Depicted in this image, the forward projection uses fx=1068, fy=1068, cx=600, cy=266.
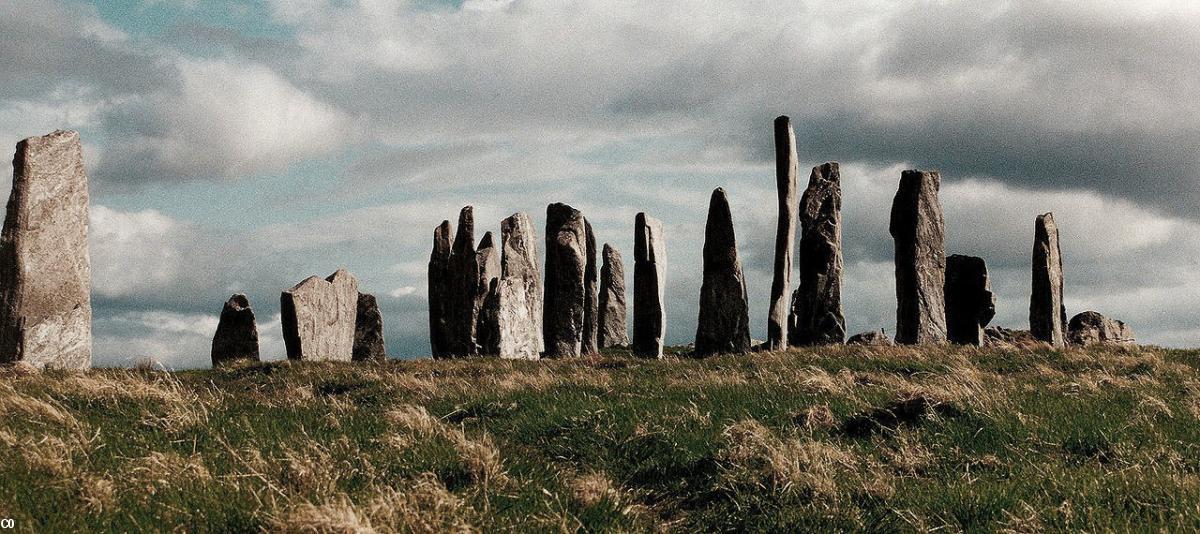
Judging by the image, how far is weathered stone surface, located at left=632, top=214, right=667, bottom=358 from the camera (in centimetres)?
2380

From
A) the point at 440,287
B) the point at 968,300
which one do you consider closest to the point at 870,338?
the point at 968,300

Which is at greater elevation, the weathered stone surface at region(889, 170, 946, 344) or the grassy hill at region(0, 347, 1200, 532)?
the weathered stone surface at region(889, 170, 946, 344)

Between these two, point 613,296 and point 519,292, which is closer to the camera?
point 519,292

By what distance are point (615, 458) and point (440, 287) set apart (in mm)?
22146

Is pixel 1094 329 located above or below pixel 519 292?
below

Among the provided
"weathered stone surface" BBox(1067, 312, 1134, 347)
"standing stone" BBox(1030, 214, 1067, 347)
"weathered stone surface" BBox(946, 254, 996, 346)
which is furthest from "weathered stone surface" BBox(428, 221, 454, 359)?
"weathered stone surface" BBox(1067, 312, 1134, 347)

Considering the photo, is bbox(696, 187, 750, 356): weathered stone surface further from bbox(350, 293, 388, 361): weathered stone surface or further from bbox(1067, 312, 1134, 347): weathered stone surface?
bbox(1067, 312, 1134, 347): weathered stone surface

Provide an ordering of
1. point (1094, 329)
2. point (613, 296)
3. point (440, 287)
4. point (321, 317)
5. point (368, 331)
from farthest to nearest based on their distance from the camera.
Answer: point (613, 296)
point (1094, 329)
point (440, 287)
point (368, 331)
point (321, 317)

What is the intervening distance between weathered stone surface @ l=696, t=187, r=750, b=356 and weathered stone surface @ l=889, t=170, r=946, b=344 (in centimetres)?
446

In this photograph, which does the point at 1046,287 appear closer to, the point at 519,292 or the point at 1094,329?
the point at 1094,329

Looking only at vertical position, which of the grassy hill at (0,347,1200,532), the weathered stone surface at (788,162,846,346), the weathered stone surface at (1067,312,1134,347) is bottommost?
the grassy hill at (0,347,1200,532)

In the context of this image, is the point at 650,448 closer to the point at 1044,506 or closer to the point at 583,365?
the point at 1044,506

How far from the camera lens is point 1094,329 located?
3194cm

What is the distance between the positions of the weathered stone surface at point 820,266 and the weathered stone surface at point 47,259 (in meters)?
14.9
